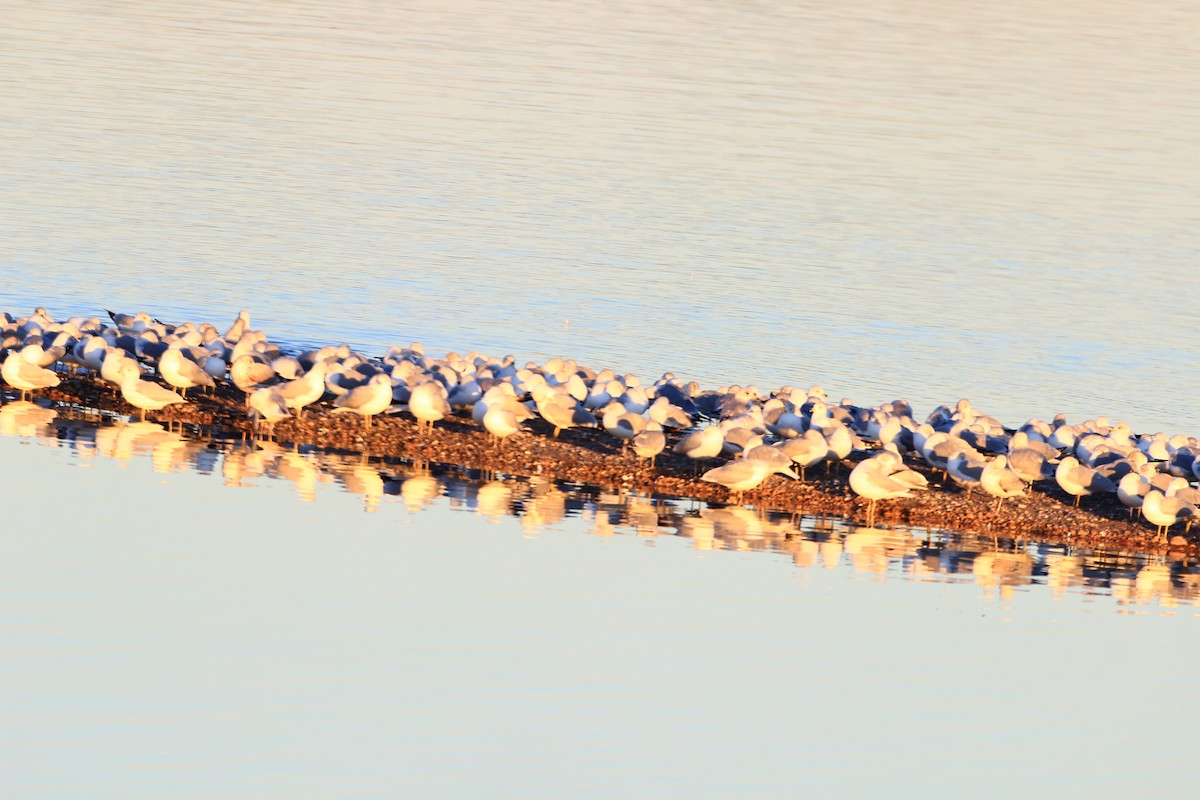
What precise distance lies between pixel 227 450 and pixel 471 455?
2333mm

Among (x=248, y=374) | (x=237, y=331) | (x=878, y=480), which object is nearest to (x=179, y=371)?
(x=248, y=374)

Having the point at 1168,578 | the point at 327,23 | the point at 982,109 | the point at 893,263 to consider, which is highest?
the point at 327,23

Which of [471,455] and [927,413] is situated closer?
[471,455]

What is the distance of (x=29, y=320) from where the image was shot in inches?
870

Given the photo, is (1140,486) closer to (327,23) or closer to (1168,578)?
(1168,578)

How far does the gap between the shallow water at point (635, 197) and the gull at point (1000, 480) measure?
21.1 feet

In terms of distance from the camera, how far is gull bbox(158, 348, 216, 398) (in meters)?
20.2

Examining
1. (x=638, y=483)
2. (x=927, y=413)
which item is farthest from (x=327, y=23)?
(x=638, y=483)

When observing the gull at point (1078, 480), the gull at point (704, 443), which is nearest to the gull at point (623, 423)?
the gull at point (704, 443)

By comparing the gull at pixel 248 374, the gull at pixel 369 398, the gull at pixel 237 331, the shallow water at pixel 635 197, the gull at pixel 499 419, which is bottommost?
the gull at pixel 499 419

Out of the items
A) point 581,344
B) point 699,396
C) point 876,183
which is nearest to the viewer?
point 699,396

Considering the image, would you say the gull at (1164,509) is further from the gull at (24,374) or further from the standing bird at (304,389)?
the gull at (24,374)

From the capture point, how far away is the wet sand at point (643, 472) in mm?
18172

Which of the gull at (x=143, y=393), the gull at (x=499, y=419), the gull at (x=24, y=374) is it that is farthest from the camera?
the gull at (x=24, y=374)
